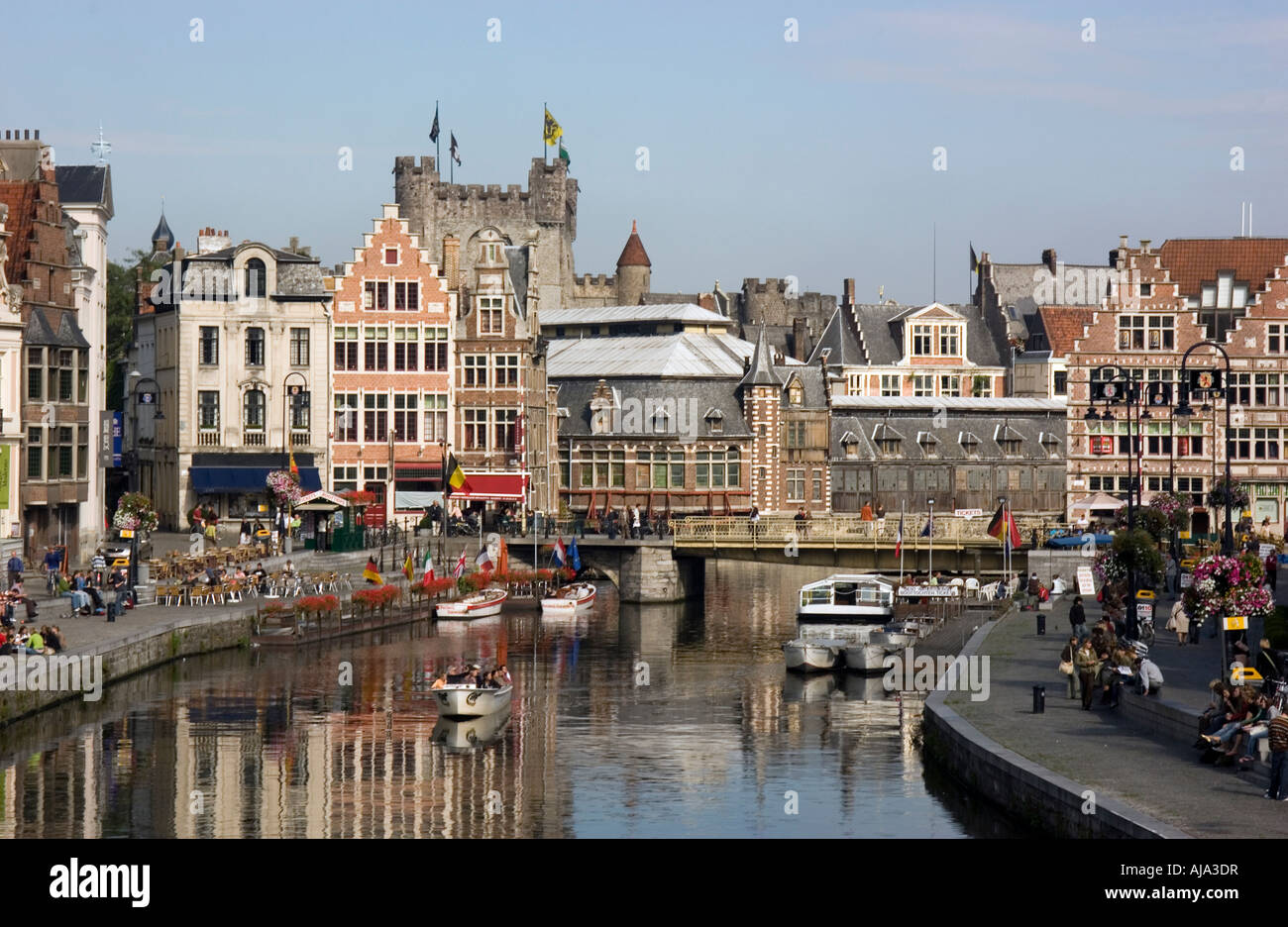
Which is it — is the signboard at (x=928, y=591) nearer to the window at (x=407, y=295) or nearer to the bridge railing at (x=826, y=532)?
the bridge railing at (x=826, y=532)

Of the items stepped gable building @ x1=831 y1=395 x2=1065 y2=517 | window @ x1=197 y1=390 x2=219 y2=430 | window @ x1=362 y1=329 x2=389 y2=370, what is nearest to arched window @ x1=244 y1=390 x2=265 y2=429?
window @ x1=197 y1=390 x2=219 y2=430

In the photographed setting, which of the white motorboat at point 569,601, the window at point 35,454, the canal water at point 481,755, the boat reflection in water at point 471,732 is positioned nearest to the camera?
the canal water at point 481,755

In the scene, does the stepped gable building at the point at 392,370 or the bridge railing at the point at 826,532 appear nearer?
the bridge railing at the point at 826,532

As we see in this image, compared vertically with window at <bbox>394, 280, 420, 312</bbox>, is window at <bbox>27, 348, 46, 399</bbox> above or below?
below

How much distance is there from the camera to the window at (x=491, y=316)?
94688 millimetres

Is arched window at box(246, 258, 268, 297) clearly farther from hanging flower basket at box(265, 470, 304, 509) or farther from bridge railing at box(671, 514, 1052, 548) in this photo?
bridge railing at box(671, 514, 1052, 548)

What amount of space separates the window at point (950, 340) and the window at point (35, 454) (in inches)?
2770

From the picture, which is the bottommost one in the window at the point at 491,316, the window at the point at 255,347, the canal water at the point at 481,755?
the canal water at the point at 481,755

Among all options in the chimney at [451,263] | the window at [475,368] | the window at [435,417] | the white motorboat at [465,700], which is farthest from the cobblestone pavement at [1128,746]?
the chimney at [451,263]

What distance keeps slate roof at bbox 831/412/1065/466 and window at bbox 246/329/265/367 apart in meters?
32.1

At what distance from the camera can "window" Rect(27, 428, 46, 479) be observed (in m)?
70.4
